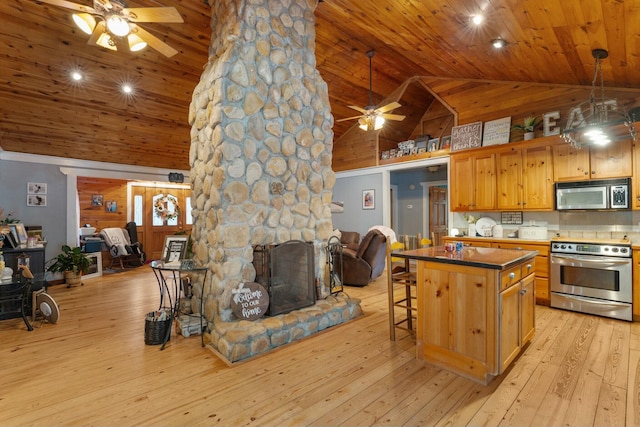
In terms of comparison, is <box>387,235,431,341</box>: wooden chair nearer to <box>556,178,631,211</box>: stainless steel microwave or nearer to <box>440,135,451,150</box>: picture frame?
<box>556,178,631,211</box>: stainless steel microwave

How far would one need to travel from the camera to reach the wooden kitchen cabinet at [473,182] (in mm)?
5047

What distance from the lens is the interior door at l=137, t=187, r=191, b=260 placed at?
881 cm

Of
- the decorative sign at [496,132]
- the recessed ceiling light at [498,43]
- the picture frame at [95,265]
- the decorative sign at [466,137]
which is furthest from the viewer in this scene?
the picture frame at [95,265]

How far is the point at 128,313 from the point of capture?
13.2ft

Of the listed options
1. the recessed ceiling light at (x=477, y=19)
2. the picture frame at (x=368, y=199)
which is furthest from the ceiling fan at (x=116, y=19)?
the picture frame at (x=368, y=199)

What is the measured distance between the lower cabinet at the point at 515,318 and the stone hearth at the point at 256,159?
5.47ft

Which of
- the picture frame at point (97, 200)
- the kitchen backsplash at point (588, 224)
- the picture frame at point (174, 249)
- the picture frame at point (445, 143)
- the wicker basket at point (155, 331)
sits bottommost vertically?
the wicker basket at point (155, 331)

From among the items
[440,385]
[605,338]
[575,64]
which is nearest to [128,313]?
[440,385]

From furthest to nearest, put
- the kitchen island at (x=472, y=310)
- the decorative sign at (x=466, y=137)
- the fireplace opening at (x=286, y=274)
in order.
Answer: the decorative sign at (x=466, y=137), the fireplace opening at (x=286, y=274), the kitchen island at (x=472, y=310)

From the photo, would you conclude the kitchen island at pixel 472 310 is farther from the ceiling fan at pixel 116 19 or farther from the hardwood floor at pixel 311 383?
the ceiling fan at pixel 116 19

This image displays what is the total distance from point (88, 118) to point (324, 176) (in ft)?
13.3

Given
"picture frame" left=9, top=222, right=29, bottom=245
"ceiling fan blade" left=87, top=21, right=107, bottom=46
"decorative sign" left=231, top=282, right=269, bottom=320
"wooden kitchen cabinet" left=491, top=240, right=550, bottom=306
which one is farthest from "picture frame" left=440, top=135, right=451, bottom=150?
"picture frame" left=9, top=222, right=29, bottom=245

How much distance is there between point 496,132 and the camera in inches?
201

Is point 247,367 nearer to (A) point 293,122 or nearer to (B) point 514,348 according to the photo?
(B) point 514,348
